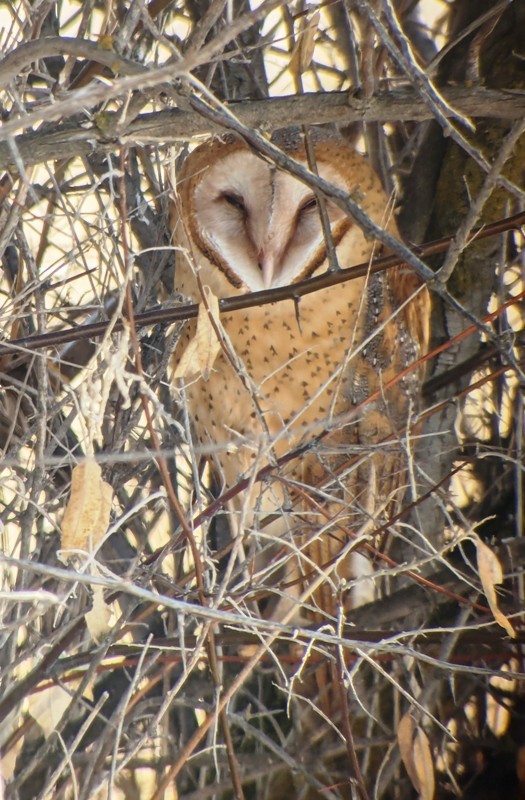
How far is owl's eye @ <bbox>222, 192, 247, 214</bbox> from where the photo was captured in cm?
172

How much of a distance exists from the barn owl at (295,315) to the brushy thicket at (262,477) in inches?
3.9

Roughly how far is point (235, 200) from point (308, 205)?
0.18m

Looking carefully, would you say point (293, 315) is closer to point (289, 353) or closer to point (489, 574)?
point (289, 353)

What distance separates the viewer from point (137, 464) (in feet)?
5.95

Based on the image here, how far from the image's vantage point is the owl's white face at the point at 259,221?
164 cm

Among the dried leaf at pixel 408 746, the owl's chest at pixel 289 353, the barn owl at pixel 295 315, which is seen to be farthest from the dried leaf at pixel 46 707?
the dried leaf at pixel 408 746

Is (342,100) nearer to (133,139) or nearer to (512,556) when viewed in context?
(133,139)

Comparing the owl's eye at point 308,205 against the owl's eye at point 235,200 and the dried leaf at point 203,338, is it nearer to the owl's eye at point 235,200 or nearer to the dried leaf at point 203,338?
the owl's eye at point 235,200

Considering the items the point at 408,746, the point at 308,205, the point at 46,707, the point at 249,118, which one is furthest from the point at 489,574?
the point at 46,707

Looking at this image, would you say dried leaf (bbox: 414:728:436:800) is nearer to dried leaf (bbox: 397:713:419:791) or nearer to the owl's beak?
dried leaf (bbox: 397:713:419:791)

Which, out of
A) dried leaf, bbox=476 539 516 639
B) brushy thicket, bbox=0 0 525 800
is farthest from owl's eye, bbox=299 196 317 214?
dried leaf, bbox=476 539 516 639

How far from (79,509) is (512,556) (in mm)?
1085

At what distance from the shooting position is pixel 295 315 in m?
1.88

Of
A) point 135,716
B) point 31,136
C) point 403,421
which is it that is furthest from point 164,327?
point 135,716
